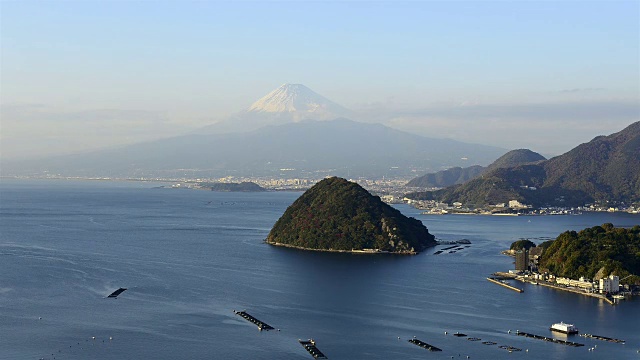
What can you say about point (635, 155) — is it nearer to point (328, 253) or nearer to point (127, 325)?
point (328, 253)

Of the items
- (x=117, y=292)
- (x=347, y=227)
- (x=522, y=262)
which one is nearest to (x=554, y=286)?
(x=522, y=262)

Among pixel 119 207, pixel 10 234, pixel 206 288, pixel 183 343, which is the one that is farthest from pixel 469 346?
pixel 119 207

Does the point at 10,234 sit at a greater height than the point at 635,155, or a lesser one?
lesser

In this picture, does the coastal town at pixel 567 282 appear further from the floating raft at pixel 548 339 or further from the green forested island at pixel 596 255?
the floating raft at pixel 548 339

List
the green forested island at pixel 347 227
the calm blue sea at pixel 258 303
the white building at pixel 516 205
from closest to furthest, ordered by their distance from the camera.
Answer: the calm blue sea at pixel 258 303 → the green forested island at pixel 347 227 → the white building at pixel 516 205

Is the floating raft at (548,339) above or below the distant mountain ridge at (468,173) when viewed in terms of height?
below

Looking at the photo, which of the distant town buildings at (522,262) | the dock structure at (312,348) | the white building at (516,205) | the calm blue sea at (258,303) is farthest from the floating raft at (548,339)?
the white building at (516,205)

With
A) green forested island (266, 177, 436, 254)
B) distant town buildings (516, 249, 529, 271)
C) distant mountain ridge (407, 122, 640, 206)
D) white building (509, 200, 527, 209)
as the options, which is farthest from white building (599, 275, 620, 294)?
distant mountain ridge (407, 122, 640, 206)
